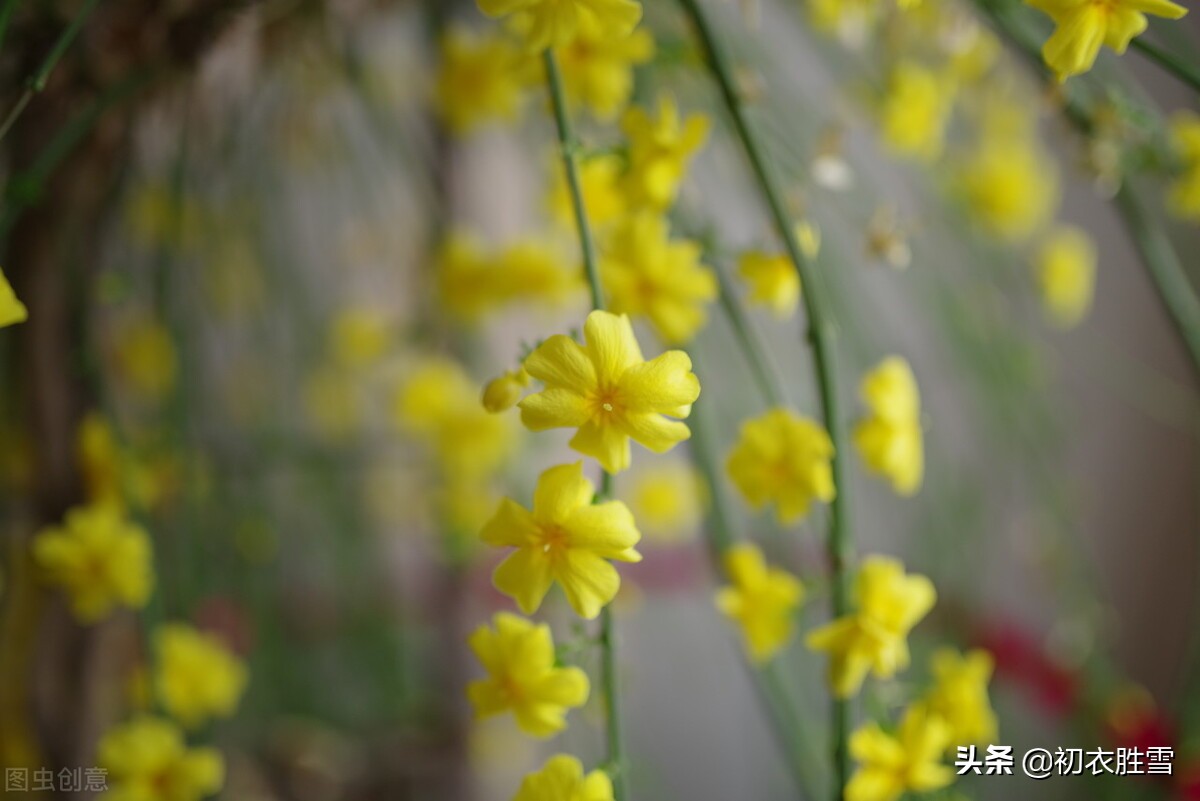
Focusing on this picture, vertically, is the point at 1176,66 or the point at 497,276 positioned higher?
the point at 497,276

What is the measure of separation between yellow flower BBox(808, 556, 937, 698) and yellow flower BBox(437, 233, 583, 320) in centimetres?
22

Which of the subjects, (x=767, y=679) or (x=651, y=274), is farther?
(x=767, y=679)

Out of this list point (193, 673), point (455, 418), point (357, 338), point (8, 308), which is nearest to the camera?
point (8, 308)

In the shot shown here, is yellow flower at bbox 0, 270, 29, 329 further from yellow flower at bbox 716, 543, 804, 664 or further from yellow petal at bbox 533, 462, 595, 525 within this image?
yellow flower at bbox 716, 543, 804, 664

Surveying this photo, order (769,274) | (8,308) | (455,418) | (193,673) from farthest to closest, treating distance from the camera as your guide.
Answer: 1. (455,418)
2. (193,673)
3. (769,274)
4. (8,308)

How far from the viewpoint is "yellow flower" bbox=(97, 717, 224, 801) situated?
39cm

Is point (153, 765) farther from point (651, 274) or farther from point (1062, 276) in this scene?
point (1062, 276)

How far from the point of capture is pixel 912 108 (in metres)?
0.54

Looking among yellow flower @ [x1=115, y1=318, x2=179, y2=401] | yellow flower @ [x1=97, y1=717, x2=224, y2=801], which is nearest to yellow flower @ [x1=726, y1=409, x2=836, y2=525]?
yellow flower @ [x1=97, y1=717, x2=224, y2=801]

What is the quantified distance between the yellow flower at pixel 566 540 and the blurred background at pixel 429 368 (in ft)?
0.28

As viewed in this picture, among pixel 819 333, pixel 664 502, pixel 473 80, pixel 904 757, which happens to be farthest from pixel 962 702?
pixel 664 502

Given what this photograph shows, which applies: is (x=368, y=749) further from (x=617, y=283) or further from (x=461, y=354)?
(x=617, y=283)

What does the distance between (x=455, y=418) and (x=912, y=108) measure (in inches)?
12.9

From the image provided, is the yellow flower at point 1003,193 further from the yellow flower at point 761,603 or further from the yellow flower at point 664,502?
the yellow flower at point 761,603
